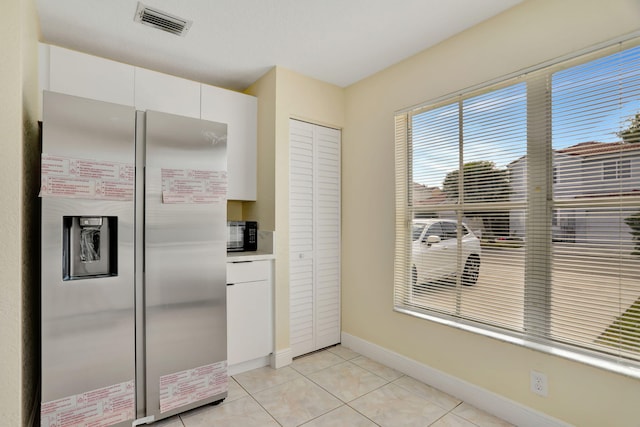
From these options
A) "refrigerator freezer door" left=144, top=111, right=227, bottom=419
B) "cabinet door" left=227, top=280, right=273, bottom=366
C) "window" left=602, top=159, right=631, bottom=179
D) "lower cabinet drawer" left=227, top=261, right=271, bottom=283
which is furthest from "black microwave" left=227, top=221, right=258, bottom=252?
"window" left=602, top=159, right=631, bottom=179

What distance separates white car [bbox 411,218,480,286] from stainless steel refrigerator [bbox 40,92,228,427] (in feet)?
4.88

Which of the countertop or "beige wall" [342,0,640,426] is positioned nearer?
"beige wall" [342,0,640,426]

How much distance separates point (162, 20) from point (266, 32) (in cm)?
67

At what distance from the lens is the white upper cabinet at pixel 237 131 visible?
9.13 ft

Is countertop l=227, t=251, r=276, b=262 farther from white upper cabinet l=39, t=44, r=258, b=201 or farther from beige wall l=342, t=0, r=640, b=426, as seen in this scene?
beige wall l=342, t=0, r=640, b=426

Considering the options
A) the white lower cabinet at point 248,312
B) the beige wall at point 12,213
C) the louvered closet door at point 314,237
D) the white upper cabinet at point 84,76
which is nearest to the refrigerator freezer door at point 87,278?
the beige wall at point 12,213

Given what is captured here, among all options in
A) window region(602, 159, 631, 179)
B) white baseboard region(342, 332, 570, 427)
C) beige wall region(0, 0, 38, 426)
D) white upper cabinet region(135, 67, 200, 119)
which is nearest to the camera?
beige wall region(0, 0, 38, 426)

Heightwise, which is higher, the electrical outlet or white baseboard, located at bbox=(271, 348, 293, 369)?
the electrical outlet

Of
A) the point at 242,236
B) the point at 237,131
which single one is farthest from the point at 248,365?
the point at 237,131

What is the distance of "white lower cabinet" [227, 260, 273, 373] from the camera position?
252cm

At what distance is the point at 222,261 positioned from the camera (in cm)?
217

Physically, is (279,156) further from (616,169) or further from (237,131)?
(616,169)

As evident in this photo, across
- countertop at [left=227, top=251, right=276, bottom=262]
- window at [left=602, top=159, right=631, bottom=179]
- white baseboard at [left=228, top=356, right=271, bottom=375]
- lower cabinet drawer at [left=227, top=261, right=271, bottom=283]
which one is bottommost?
white baseboard at [left=228, top=356, right=271, bottom=375]

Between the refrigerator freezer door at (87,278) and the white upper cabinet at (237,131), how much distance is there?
3.28 feet
